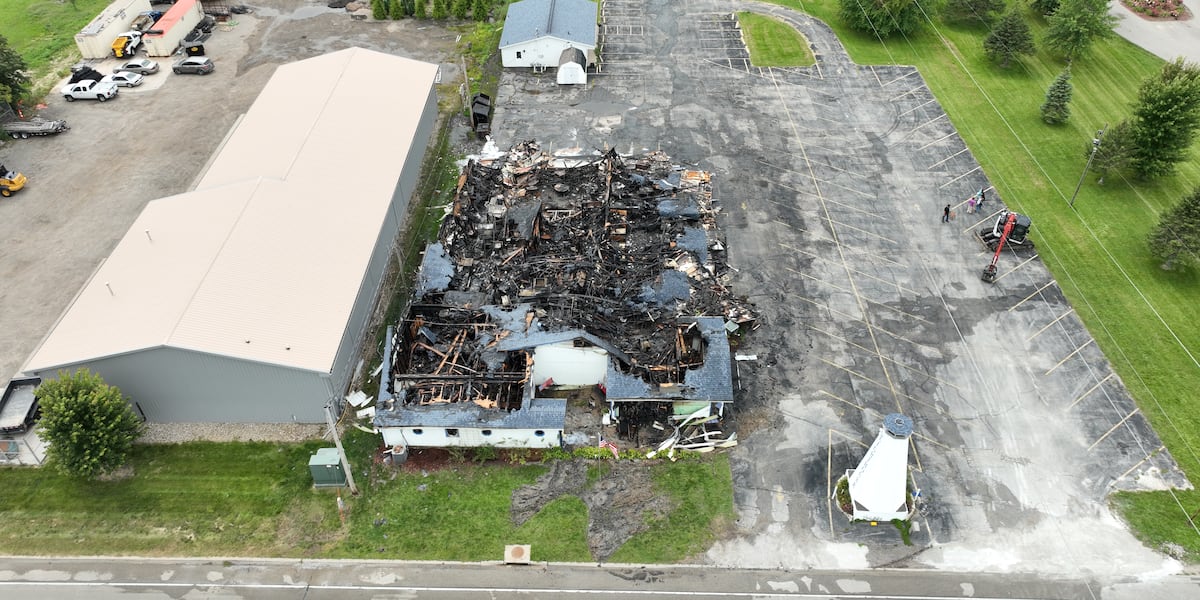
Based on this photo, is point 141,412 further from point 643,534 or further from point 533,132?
point 533,132

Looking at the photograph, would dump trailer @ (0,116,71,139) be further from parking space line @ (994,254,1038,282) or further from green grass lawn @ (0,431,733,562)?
parking space line @ (994,254,1038,282)

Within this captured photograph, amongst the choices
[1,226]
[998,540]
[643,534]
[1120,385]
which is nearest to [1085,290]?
[1120,385]

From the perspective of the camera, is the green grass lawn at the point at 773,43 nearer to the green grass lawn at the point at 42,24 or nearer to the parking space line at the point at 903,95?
the parking space line at the point at 903,95

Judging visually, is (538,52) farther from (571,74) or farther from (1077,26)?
(1077,26)

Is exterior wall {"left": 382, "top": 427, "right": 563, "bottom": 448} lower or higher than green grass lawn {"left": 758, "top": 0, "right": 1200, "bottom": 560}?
lower

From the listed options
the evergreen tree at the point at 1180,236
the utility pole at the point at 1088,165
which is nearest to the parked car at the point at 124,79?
the utility pole at the point at 1088,165

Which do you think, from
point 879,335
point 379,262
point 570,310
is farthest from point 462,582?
point 879,335

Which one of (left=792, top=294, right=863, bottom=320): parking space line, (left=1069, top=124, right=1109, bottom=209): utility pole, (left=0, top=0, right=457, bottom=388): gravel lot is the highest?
(left=1069, top=124, right=1109, bottom=209): utility pole

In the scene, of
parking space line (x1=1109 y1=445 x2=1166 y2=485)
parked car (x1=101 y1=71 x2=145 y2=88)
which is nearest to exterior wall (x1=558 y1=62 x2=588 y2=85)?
parked car (x1=101 y1=71 x2=145 y2=88)
